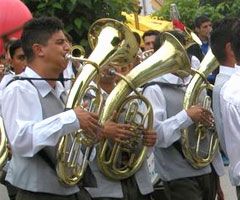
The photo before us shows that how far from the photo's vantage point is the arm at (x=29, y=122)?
3.06 m

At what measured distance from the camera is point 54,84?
3.43 metres

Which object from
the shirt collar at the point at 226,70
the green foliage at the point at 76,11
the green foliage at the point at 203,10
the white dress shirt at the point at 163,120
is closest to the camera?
the shirt collar at the point at 226,70

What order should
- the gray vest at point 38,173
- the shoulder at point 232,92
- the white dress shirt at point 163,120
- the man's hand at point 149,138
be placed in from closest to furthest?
the shoulder at point 232,92, the gray vest at point 38,173, the man's hand at point 149,138, the white dress shirt at point 163,120

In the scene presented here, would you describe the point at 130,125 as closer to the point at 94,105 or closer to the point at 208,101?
the point at 94,105

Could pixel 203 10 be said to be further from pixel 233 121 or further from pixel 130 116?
pixel 233 121

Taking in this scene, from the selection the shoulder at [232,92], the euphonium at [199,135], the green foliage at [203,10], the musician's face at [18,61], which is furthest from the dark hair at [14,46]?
the green foliage at [203,10]

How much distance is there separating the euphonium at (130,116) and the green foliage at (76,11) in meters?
3.23

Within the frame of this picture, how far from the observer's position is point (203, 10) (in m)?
14.4

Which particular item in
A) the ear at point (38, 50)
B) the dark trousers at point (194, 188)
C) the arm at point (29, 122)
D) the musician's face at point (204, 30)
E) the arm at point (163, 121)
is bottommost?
the musician's face at point (204, 30)

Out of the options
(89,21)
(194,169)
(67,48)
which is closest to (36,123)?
(67,48)

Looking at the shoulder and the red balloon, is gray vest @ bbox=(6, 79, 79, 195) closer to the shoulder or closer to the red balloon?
the shoulder

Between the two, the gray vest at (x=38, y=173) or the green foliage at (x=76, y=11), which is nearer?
the gray vest at (x=38, y=173)

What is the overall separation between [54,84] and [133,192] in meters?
0.88

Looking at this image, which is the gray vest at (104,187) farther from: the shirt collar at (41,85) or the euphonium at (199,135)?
the shirt collar at (41,85)
